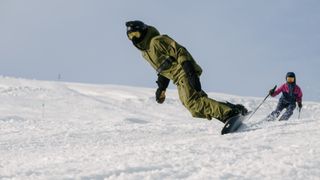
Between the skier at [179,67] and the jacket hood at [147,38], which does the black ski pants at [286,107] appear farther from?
the jacket hood at [147,38]

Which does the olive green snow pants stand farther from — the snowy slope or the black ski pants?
the black ski pants

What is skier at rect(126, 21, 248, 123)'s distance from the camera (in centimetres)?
685

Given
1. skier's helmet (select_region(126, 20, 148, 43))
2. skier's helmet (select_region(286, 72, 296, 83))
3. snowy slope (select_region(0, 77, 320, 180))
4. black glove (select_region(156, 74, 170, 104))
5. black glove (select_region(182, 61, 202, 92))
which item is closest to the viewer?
snowy slope (select_region(0, 77, 320, 180))

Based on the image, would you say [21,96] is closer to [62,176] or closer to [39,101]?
[39,101]

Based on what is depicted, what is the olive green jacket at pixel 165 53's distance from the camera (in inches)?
270

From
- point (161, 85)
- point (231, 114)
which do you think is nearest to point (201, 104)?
point (231, 114)

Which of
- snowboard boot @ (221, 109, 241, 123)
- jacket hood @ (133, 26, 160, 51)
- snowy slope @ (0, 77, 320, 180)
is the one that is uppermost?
jacket hood @ (133, 26, 160, 51)

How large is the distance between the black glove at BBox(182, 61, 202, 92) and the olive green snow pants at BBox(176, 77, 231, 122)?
0.31ft

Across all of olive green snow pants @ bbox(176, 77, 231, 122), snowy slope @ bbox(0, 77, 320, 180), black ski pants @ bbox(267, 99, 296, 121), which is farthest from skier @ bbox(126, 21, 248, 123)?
black ski pants @ bbox(267, 99, 296, 121)

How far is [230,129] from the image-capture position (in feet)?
21.7

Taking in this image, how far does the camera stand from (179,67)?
7012 mm

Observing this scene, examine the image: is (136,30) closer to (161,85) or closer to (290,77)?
(161,85)

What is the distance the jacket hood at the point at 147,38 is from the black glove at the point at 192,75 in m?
0.67

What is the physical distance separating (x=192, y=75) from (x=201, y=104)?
0.43 m
